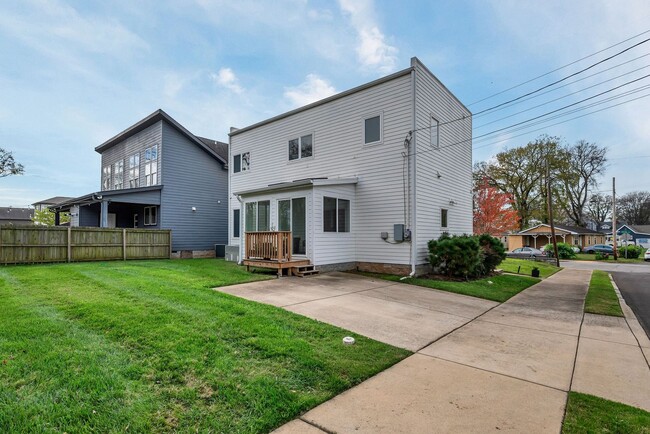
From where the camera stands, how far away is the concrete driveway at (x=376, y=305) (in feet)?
15.8

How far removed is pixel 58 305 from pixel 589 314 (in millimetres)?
9996

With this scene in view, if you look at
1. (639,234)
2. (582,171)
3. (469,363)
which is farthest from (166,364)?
(639,234)

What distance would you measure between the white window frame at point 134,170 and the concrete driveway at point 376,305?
557 inches

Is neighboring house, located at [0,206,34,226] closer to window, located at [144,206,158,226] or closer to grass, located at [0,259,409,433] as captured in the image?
window, located at [144,206,158,226]

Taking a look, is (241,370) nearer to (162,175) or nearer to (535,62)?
(535,62)

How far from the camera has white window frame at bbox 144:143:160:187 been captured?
17047 mm

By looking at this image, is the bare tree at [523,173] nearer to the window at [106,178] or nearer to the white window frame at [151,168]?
the white window frame at [151,168]

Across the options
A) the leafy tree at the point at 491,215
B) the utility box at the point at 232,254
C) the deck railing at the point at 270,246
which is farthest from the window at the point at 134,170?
the leafy tree at the point at 491,215

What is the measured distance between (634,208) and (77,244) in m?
77.6

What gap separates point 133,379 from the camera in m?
2.88

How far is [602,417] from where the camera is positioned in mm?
2584

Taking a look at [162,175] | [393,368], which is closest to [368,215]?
[393,368]

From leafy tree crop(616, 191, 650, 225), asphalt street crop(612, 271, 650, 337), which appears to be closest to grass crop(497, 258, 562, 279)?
asphalt street crop(612, 271, 650, 337)

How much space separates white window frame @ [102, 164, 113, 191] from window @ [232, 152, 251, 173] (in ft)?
36.1
